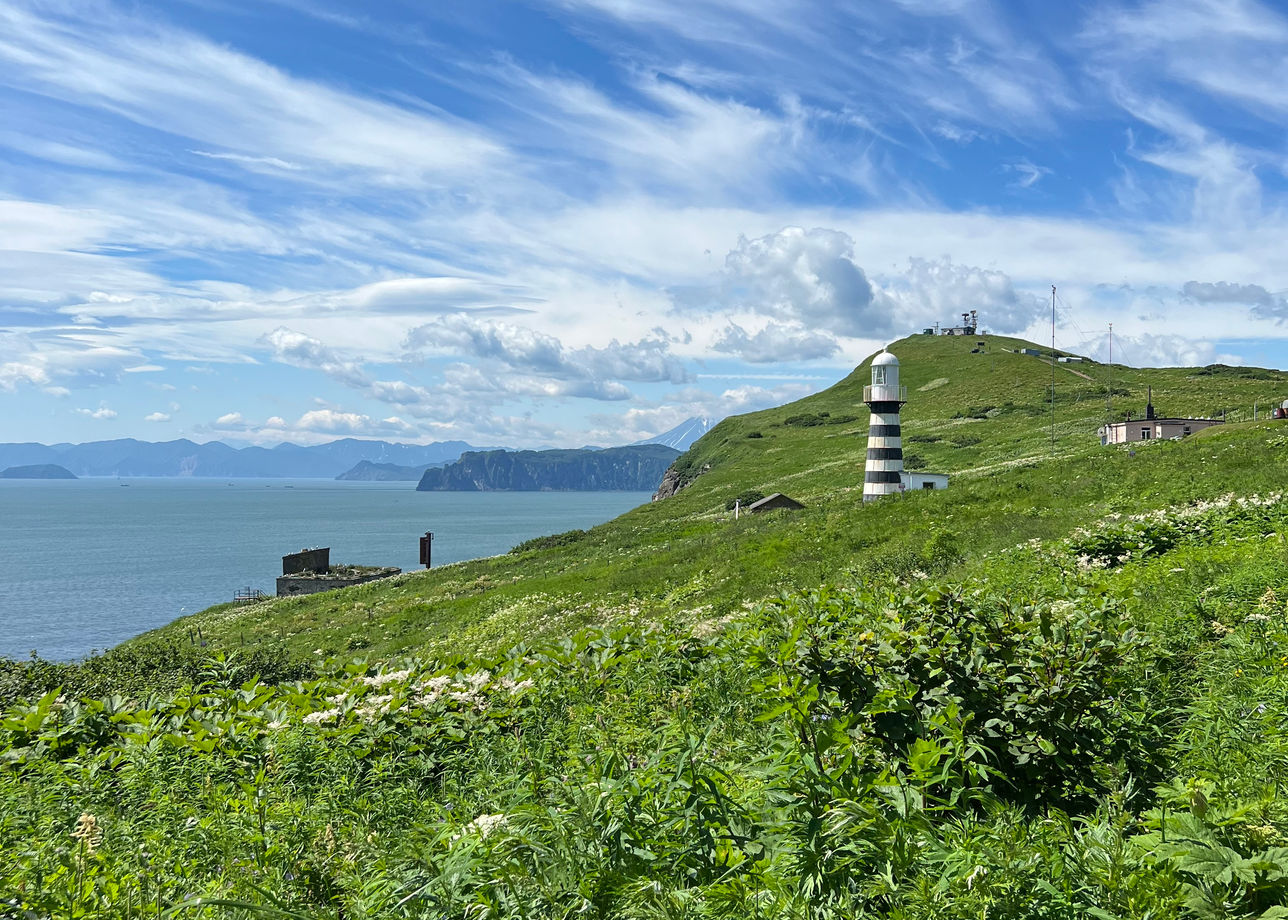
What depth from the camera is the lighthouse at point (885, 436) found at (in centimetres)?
4581

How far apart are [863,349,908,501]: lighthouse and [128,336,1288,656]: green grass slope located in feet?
10.1

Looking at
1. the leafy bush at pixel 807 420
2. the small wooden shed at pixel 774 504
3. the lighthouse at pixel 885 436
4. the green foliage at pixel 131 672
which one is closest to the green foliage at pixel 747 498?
the small wooden shed at pixel 774 504

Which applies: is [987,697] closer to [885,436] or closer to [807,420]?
[885,436]

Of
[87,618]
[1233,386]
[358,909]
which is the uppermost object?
[1233,386]

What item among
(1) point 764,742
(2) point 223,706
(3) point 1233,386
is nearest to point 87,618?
(2) point 223,706

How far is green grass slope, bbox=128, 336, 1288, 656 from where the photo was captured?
23.0 metres

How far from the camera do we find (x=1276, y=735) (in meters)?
5.33

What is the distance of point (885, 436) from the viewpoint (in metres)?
45.8

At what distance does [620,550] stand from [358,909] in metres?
45.2

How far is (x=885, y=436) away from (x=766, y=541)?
19414mm

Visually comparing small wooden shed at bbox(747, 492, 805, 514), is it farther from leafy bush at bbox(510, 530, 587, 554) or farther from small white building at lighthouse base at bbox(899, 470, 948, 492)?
leafy bush at bbox(510, 530, 587, 554)

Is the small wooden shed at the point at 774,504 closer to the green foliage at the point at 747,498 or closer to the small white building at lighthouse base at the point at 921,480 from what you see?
the small white building at lighthouse base at the point at 921,480

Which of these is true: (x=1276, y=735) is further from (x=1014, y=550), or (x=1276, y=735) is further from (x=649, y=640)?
(x=1014, y=550)

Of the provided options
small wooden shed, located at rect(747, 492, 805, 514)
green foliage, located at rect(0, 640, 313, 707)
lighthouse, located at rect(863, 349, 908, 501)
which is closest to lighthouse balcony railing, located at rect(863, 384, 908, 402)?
lighthouse, located at rect(863, 349, 908, 501)
